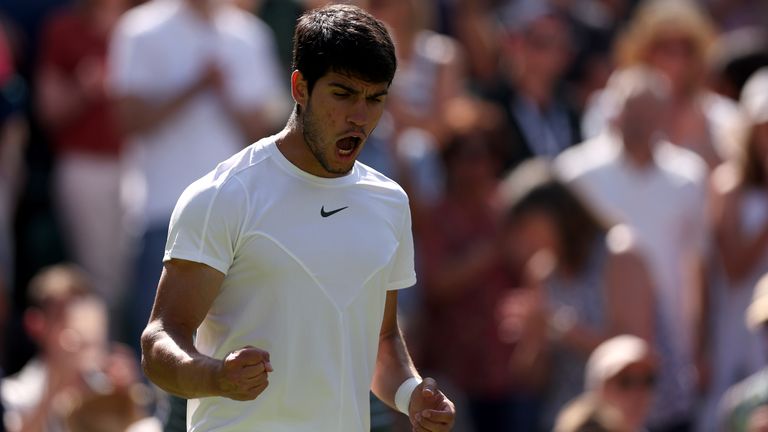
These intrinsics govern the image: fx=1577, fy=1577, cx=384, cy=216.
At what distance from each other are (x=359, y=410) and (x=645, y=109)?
4874 mm

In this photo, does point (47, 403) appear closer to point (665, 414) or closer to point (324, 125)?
point (665, 414)

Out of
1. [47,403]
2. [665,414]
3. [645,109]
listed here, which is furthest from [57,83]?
[665,414]

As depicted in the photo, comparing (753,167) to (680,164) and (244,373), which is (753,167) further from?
(244,373)

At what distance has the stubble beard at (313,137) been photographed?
397 centimetres

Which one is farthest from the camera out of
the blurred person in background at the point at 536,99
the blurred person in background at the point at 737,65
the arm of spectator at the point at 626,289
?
the blurred person in background at the point at 737,65

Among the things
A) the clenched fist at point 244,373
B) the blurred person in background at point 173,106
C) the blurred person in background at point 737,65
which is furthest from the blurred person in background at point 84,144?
the clenched fist at point 244,373

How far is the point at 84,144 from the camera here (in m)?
9.16

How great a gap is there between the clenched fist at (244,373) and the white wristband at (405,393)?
2.25 ft

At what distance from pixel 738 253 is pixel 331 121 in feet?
15.9

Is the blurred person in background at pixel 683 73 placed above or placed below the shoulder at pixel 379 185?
below

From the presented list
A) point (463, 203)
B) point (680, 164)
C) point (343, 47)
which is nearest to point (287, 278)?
point (343, 47)

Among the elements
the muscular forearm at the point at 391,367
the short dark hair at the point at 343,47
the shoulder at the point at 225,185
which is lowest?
the muscular forearm at the point at 391,367

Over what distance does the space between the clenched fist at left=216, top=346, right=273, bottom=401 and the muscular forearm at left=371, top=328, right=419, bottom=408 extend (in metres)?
0.78

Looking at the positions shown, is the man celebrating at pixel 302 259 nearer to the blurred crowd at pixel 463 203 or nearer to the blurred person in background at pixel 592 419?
the blurred person in background at pixel 592 419
